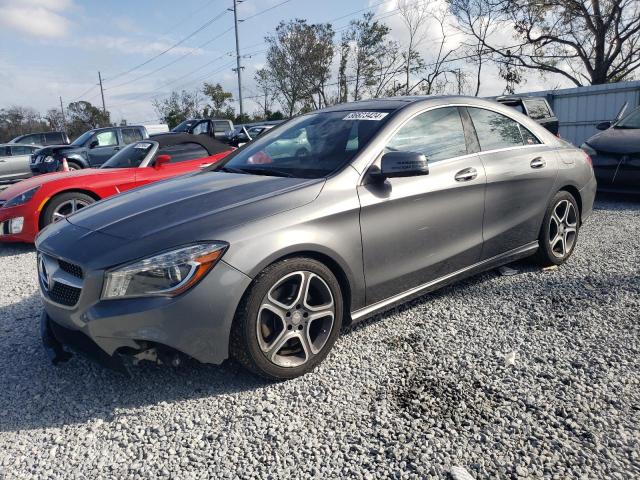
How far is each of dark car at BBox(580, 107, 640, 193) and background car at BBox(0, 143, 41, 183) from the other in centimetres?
1540

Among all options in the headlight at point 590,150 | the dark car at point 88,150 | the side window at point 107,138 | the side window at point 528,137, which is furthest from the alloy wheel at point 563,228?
the side window at point 107,138

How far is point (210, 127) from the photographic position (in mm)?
17125

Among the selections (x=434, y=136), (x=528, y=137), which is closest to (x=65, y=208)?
(x=434, y=136)

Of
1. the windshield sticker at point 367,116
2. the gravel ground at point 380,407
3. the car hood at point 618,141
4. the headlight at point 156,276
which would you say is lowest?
the gravel ground at point 380,407

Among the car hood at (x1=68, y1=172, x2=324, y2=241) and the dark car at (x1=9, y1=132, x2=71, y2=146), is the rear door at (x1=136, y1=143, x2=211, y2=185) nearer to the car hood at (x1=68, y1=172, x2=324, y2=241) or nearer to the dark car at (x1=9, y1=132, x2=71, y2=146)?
the car hood at (x1=68, y1=172, x2=324, y2=241)

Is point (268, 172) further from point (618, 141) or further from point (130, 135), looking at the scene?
point (130, 135)

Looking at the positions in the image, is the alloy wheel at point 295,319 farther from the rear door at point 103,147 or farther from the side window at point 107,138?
the side window at point 107,138

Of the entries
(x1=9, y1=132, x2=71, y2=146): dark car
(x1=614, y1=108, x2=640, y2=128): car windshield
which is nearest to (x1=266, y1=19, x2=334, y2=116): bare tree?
(x1=9, y1=132, x2=71, y2=146): dark car

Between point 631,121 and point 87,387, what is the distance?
27.9ft

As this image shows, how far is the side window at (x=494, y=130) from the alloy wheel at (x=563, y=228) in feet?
2.46

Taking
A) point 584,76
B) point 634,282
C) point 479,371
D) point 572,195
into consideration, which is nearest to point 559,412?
point 479,371

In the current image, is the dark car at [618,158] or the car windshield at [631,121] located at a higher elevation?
the car windshield at [631,121]

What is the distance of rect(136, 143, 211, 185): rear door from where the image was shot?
658cm

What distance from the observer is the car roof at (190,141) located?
272 inches
